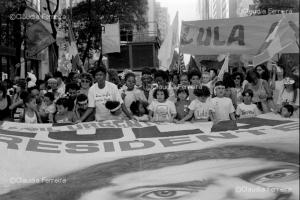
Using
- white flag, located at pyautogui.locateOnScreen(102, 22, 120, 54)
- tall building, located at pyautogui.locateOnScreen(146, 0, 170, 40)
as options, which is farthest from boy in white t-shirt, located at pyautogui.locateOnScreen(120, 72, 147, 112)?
tall building, located at pyautogui.locateOnScreen(146, 0, 170, 40)

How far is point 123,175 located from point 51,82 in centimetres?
463

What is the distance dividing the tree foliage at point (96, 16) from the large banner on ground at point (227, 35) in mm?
15870

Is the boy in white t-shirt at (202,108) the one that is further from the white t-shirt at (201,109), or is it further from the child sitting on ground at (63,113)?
the child sitting on ground at (63,113)

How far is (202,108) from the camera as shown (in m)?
5.75

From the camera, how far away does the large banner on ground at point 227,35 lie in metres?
7.67

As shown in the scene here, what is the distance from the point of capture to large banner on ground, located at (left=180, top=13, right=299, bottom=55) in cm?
767

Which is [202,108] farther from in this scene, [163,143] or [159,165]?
[159,165]

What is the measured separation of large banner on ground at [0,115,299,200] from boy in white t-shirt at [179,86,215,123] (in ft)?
3.33

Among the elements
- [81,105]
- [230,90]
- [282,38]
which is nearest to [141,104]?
[81,105]

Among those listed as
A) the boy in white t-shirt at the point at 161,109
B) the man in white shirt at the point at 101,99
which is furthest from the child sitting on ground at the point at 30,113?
the boy in white t-shirt at the point at 161,109

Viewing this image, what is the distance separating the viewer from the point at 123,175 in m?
4.09

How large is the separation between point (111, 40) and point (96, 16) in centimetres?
932

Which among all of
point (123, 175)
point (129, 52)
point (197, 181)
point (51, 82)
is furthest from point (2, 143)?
point (129, 52)

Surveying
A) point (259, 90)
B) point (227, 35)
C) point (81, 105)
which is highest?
point (227, 35)
